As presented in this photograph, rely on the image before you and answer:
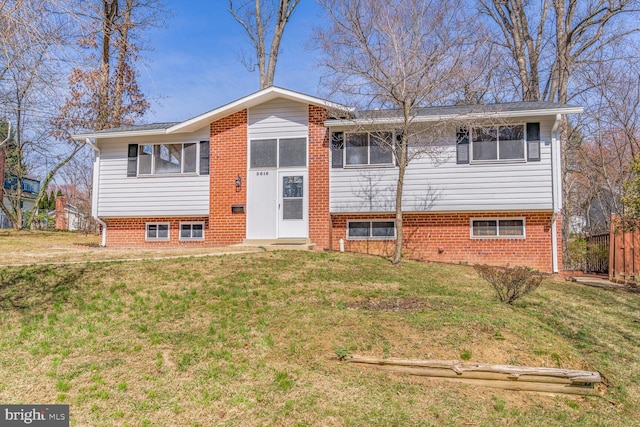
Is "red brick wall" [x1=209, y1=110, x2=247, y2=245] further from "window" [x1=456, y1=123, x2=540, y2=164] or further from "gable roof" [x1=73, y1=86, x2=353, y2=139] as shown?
"window" [x1=456, y1=123, x2=540, y2=164]

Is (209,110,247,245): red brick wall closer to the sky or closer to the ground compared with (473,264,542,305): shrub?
closer to the sky

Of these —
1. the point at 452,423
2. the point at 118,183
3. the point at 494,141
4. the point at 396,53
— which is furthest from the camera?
the point at 118,183

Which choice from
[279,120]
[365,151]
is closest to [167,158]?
[279,120]

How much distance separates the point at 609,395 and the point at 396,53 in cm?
826

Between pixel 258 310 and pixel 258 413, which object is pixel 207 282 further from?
pixel 258 413

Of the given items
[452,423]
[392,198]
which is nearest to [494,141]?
[392,198]

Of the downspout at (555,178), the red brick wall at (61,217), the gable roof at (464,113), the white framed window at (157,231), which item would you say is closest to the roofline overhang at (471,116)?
the gable roof at (464,113)

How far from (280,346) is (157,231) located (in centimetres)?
999

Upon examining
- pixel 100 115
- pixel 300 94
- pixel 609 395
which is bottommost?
pixel 609 395

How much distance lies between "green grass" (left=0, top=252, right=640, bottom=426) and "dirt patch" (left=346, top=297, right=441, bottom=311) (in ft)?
0.38

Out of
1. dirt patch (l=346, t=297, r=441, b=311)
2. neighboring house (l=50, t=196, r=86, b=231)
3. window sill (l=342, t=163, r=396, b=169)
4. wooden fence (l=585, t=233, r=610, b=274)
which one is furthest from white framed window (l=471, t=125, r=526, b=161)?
neighboring house (l=50, t=196, r=86, b=231)

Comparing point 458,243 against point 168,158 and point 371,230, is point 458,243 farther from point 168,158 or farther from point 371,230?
point 168,158

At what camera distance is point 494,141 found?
11547mm

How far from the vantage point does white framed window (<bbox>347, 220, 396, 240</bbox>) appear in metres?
12.3
